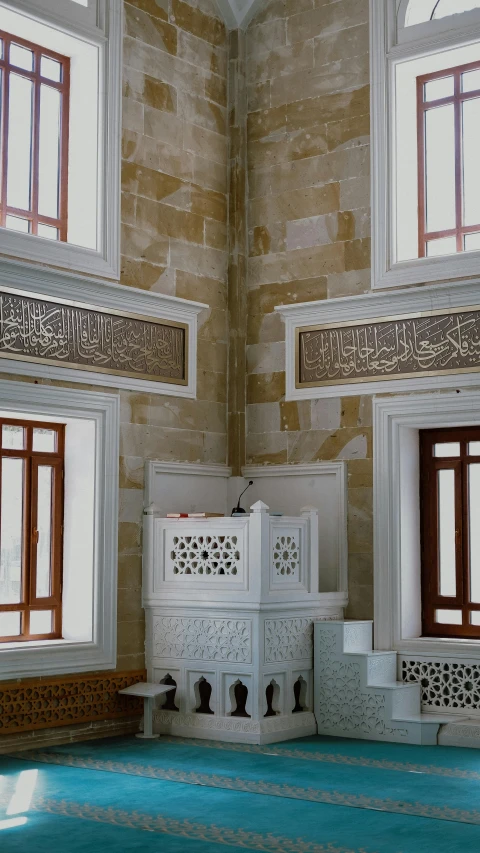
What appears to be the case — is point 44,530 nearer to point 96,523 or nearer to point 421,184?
point 96,523

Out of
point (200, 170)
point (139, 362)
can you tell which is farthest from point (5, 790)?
point (200, 170)

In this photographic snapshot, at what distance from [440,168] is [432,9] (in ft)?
3.99

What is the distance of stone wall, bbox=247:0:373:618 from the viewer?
8.36m

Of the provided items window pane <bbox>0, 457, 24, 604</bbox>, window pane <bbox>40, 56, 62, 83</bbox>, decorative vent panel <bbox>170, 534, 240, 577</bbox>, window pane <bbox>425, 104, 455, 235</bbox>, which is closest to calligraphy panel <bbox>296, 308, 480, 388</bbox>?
window pane <bbox>425, 104, 455, 235</bbox>

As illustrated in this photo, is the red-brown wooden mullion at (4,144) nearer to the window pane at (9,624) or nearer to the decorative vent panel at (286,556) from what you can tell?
the window pane at (9,624)

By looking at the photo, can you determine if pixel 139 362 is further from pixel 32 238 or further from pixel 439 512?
pixel 439 512

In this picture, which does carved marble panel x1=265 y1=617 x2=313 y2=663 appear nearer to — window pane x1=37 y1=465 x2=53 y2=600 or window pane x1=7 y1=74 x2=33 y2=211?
window pane x1=37 y1=465 x2=53 y2=600

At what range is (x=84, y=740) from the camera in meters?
7.52

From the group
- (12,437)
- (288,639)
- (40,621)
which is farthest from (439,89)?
(40,621)

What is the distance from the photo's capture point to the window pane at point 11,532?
294 inches


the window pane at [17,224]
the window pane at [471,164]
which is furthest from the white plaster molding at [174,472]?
the window pane at [471,164]

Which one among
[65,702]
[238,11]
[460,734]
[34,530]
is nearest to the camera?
[460,734]

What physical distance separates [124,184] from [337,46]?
2.03 m

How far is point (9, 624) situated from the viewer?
7.50m
